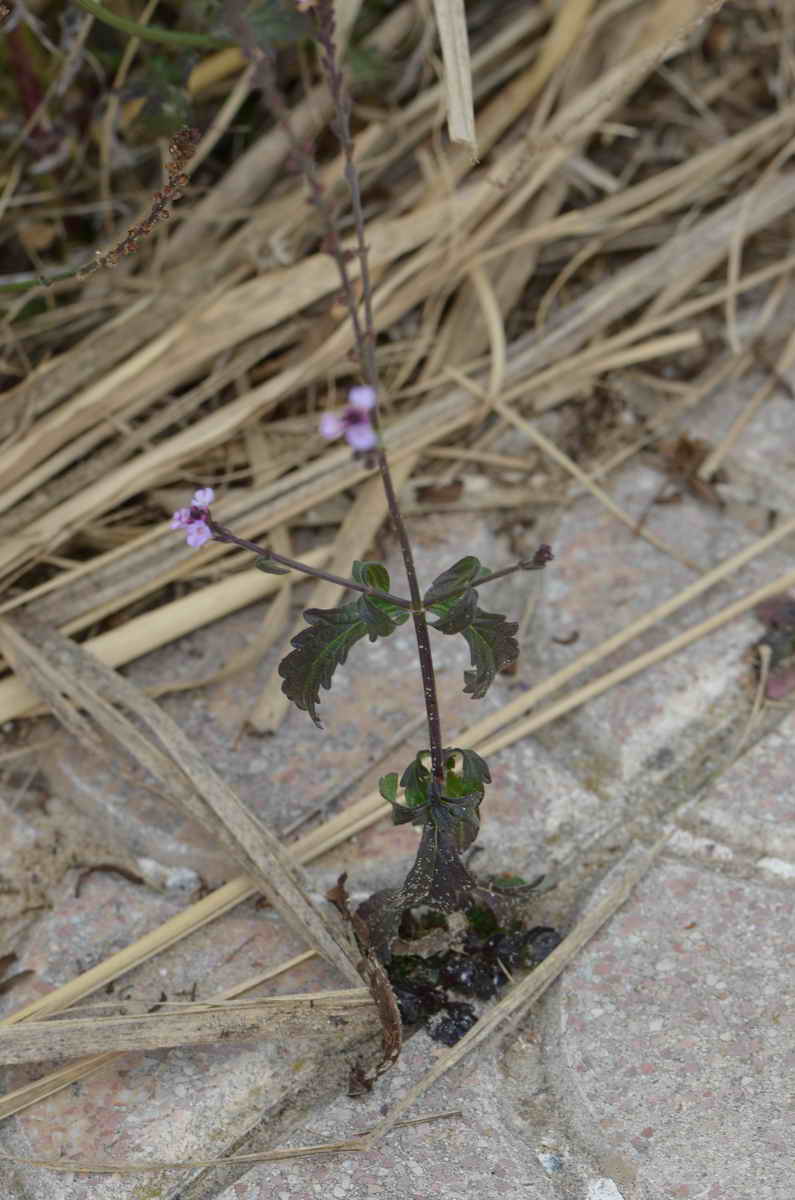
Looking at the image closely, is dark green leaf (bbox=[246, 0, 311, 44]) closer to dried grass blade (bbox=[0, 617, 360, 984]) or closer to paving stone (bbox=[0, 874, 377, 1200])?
dried grass blade (bbox=[0, 617, 360, 984])

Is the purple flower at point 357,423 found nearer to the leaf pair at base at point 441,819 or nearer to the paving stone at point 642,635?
the leaf pair at base at point 441,819

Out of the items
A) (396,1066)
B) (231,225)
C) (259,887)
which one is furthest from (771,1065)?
(231,225)

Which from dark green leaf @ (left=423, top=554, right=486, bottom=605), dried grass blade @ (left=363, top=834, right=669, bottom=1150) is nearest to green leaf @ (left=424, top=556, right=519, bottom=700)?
dark green leaf @ (left=423, top=554, right=486, bottom=605)

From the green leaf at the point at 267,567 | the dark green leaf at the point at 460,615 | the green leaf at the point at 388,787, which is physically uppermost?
the green leaf at the point at 267,567

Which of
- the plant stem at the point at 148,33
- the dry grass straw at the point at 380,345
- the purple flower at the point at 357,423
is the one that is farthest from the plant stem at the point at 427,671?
the plant stem at the point at 148,33

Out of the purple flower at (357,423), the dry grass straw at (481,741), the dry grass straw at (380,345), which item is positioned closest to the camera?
the purple flower at (357,423)

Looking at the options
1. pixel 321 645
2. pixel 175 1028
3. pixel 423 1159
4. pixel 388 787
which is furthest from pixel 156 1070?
pixel 321 645

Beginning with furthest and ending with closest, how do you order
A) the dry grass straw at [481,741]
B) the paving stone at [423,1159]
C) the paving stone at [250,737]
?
the paving stone at [250,737]
the dry grass straw at [481,741]
the paving stone at [423,1159]
